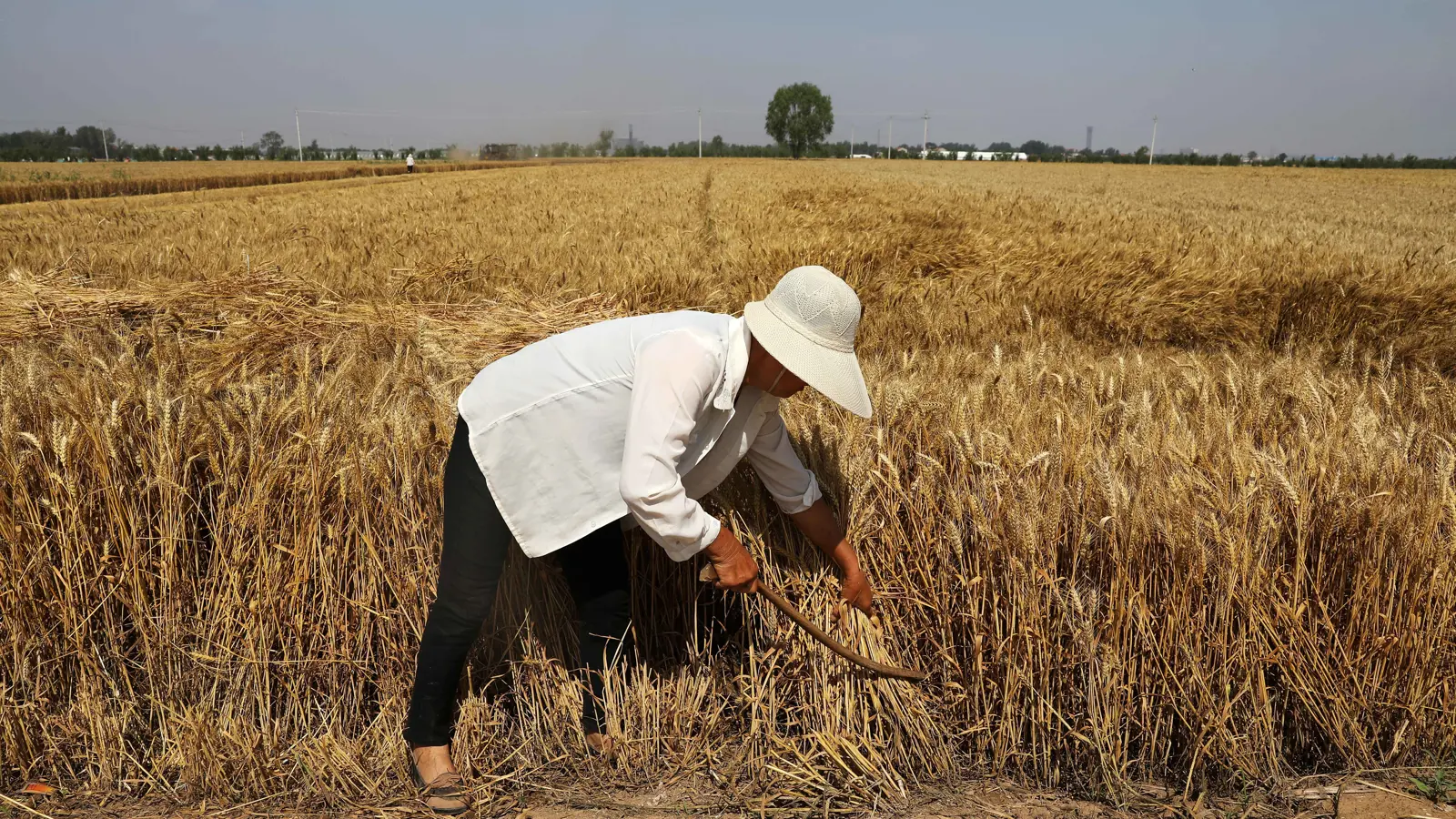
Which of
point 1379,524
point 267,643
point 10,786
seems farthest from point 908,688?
point 10,786

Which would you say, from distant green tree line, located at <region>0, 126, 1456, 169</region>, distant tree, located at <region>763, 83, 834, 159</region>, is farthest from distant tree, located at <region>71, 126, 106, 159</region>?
distant tree, located at <region>763, 83, 834, 159</region>

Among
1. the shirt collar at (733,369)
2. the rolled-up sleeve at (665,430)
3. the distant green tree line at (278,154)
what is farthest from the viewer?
the distant green tree line at (278,154)

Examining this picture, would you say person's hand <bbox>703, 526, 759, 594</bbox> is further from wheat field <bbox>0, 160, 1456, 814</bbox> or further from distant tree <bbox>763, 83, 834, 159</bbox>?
distant tree <bbox>763, 83, 834, 159</bbox>

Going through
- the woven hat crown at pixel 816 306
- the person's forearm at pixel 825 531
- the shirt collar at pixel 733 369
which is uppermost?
the woven hat crown at pixel 816 306

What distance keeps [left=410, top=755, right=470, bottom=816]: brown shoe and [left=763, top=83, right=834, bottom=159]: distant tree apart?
115m

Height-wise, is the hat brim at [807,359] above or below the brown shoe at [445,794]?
above

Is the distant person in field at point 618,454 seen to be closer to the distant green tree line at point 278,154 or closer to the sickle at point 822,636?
the sickle at point 822,636

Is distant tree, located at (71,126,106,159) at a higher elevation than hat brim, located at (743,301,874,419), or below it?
higher

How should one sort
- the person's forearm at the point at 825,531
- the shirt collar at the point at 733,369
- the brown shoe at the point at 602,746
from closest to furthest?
the shirt collar at the point at 733,369
the person's forearm at the point at 825,531
the brown shoe at the point at 602,746

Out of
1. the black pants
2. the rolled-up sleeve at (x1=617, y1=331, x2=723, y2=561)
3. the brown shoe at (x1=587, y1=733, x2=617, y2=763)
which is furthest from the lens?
the brown shoe at (x1=587, y1=733, x2=617, y2=763)

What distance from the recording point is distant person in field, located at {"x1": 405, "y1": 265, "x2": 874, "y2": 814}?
5.29ft

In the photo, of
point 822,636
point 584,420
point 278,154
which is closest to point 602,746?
point 822,636

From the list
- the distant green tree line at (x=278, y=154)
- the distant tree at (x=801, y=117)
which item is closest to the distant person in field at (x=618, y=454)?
the distant green tree line at (x=278, y=154)

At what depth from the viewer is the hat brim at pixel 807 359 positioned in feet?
5.23
